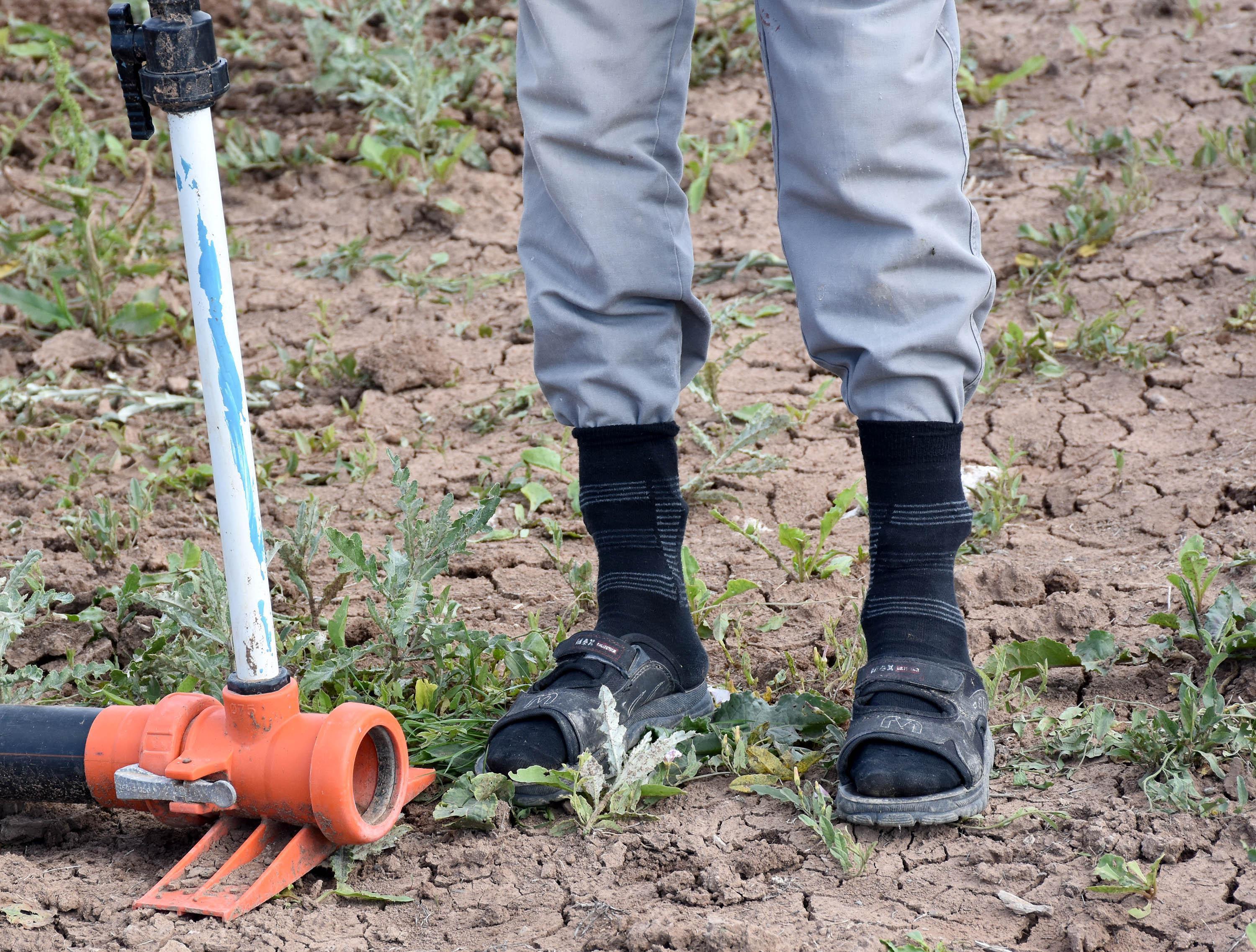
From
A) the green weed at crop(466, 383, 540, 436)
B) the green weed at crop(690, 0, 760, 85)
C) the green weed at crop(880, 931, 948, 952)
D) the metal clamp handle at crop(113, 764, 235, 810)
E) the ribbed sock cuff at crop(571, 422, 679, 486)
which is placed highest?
the green weed at crop(690, 0, 760, 85)

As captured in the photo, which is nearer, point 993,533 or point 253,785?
point 253,785

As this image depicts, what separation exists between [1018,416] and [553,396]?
4.06 ft

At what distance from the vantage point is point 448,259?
3.41m

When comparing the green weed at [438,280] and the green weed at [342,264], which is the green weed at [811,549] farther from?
the green weed at [342,264]

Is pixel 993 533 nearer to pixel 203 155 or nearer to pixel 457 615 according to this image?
pixel 457 615

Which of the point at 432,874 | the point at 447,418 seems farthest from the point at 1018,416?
the point at 432,874

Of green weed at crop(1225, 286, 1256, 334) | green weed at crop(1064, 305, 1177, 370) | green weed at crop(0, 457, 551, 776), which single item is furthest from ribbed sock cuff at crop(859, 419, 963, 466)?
green weed at crop(1225, 286, 1256, 334)

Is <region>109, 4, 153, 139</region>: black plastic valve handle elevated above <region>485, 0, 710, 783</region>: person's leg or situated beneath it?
elevated above

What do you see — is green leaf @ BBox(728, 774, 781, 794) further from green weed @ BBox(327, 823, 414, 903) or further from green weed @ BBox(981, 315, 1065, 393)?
green weed @ BBox(981, 315, 1065, 393)

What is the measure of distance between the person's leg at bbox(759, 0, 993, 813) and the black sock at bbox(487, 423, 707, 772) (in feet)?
0.85

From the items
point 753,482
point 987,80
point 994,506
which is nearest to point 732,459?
point 753,482

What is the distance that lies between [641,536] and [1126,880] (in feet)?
2.44

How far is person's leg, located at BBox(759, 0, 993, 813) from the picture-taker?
1488mm

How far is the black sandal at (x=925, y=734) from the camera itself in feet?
4.87
